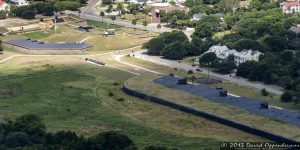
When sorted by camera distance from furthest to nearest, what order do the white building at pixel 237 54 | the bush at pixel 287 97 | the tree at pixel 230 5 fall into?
the tree at pixel 230 5 → the white building at pixel 237 54 → the bush at pixel 287 97

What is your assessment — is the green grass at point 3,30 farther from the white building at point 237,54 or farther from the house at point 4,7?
the white building at point 237,54

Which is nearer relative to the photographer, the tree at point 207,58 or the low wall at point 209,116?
the low wall at point 209,116

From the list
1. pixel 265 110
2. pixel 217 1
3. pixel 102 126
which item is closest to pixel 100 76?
pixel 102 126

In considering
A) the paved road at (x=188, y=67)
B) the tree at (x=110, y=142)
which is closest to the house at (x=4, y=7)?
the paved road at (x=188, y=67)

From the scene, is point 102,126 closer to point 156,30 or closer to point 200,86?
point 200,86

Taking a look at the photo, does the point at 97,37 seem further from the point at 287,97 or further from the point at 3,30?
the point at 287,97

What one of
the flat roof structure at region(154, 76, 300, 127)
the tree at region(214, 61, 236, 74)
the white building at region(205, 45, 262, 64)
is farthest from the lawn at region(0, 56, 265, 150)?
the white building at region(205, 45, 262, 64)
